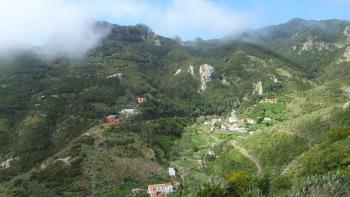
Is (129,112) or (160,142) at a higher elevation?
(129,112)

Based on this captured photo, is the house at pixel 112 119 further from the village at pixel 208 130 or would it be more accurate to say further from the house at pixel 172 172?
the house at pixel 172 172

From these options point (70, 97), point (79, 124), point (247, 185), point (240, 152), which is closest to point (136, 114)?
point (79, 124)

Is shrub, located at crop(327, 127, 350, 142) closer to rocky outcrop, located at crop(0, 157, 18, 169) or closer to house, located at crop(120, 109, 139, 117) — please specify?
rocky outcrop, located at crop(0, 157, 18, 169)

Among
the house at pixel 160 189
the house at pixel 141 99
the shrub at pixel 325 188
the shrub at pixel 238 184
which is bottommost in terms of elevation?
the house at pixel 160 189

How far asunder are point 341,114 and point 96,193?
166 feet

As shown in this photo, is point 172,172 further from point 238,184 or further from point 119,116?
point 119,116

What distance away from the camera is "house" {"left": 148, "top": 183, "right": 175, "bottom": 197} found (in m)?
100.0

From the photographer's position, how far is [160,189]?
103 metres

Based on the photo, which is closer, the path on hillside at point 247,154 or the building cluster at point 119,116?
the path on hillside at point 247,154

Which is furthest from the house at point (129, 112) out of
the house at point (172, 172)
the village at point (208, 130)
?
the house at point (172, 172)

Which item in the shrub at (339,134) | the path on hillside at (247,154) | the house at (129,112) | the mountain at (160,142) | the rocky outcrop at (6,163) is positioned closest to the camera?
the mountain at (160,142)

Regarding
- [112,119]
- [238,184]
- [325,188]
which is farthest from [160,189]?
[325,188]

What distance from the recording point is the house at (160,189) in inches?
3936

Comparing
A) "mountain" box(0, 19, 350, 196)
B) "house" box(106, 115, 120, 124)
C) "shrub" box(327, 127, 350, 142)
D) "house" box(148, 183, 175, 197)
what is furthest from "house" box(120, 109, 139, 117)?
"shrub" box(327, 127, 350, 142)
